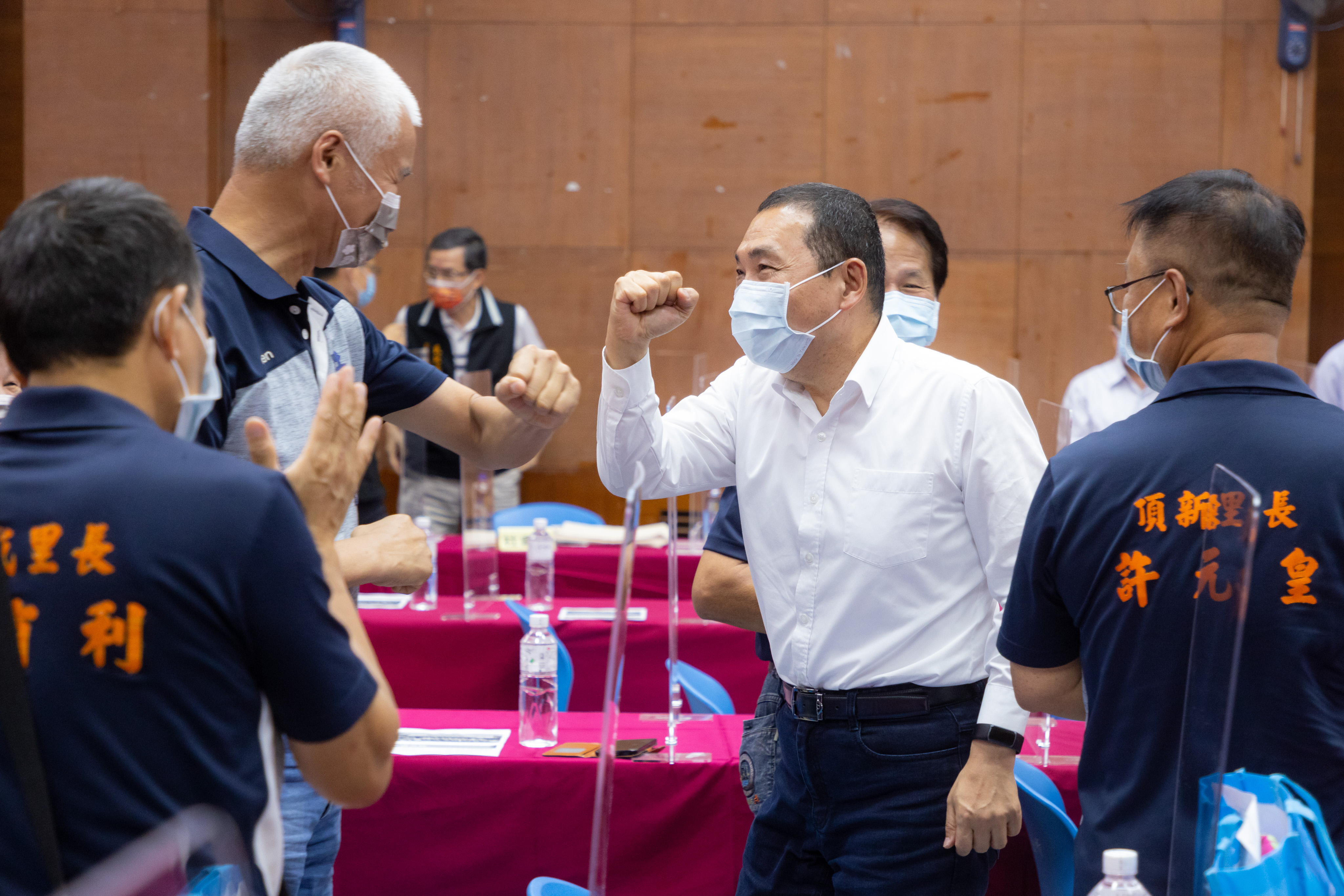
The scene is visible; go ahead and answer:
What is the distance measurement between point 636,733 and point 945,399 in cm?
104

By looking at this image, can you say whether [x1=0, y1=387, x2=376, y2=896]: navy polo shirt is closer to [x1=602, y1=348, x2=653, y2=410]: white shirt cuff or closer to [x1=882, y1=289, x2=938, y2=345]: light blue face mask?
[x1=602, y1=348, x2=653, y2=410]: white shirt cuff

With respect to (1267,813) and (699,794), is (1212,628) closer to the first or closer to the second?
(1267,813)

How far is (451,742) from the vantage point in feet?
7.76

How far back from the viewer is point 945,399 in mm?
1815

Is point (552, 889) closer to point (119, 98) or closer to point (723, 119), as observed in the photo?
point (723, 119)

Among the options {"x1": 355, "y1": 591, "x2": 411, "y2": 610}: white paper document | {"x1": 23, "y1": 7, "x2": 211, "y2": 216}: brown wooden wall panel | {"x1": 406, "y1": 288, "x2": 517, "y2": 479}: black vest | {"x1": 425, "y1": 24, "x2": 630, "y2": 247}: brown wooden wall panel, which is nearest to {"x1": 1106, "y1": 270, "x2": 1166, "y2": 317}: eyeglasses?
{"x1": 355, "y1": 591, "x2": 411, "y2": 610}: white paper document

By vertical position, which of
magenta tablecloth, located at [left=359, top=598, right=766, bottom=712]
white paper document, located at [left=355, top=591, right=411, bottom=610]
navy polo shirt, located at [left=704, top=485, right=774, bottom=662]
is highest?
navy polo shirt, located at [left=704, top=485, right=774, bottom=662]

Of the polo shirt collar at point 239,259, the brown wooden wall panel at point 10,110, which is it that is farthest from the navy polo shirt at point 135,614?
the brown wooden wall panel at point 10,110

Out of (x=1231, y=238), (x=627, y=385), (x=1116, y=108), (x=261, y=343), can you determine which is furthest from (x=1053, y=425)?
(x=1116, y=108)

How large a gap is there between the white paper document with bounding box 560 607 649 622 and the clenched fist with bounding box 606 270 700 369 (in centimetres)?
168

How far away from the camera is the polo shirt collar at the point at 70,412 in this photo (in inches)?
38.8

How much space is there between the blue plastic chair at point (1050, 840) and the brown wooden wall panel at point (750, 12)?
4.87 metres

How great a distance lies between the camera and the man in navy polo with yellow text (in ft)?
4.35

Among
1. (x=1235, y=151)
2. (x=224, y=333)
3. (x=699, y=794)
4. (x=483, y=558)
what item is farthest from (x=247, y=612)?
(x=1235, y=151)
